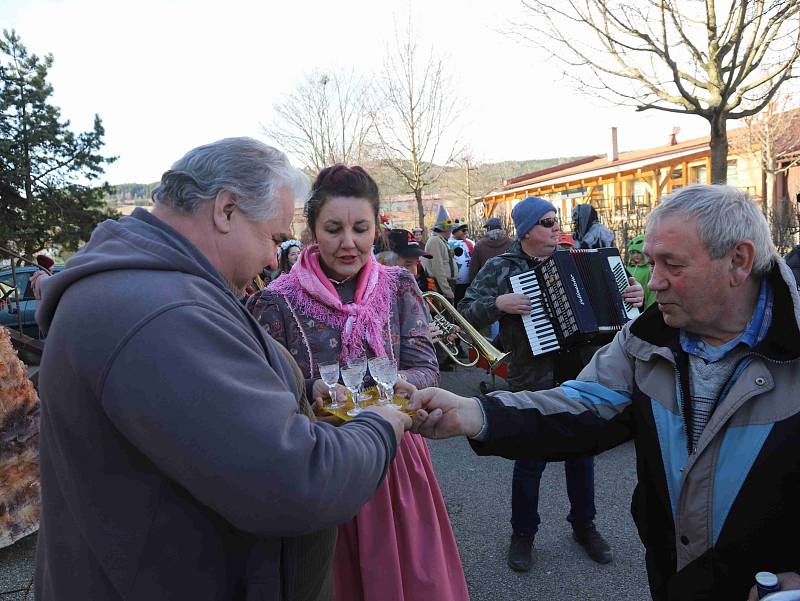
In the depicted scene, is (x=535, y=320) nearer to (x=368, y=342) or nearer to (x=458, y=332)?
(x=458, y=332)

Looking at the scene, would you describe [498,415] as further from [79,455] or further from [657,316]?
[79,455]

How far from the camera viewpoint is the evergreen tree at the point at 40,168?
750 inches

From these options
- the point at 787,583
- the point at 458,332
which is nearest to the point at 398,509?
the point at 787,583

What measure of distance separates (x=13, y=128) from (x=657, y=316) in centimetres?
2303

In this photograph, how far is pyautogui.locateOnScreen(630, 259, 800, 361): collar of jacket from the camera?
160cm

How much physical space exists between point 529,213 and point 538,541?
6.99 feet

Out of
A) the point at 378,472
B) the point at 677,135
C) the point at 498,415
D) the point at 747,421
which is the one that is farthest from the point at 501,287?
the point at 677,135

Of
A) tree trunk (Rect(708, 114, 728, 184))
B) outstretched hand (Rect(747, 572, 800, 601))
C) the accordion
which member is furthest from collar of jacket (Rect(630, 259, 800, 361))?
tree trunk (Rect(708, 114, 728, 184))

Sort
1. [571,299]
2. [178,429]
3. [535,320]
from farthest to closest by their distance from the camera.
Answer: [535,320] → [571,299] → [178,429]

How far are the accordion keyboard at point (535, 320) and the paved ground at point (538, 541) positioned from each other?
50.1 inches

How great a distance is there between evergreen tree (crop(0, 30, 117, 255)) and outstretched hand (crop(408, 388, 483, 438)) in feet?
66.5

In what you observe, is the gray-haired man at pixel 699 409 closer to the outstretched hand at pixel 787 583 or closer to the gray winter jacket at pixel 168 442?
the outstretched hand at pixel 787 583

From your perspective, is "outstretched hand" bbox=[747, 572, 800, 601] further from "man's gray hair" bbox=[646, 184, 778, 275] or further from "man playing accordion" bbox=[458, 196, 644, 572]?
"man playing accordion" bbox=[458, 196, 644, 572]

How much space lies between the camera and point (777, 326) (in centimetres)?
165
